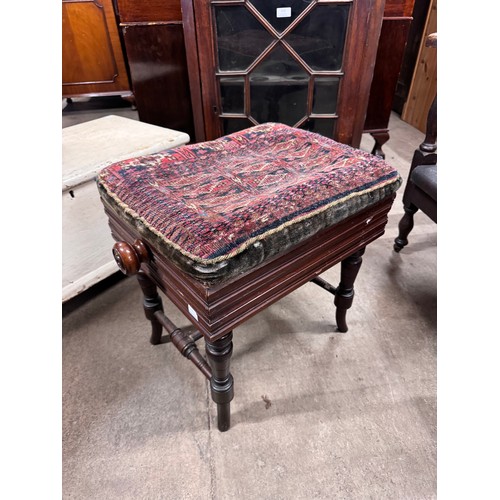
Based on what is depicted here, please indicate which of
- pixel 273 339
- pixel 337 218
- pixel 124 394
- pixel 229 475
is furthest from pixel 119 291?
pixel 337 218

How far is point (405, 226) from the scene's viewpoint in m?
1.46

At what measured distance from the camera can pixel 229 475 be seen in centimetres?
82

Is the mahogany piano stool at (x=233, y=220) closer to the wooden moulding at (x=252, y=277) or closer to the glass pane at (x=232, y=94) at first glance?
the wooden moulding at (x=252, y=277)

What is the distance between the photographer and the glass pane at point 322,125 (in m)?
Answer: 1.61

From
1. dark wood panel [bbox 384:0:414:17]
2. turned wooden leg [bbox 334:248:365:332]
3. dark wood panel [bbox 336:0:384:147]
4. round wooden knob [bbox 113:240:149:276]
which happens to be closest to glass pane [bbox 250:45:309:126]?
dark wood panel [bbox 336:0:384:147]

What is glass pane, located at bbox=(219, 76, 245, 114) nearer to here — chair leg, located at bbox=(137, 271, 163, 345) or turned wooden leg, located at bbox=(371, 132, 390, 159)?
turned wooden leg, located at bbox=(371, 132, 390, 159)

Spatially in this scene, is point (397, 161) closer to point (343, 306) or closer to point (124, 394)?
point (343, 306)

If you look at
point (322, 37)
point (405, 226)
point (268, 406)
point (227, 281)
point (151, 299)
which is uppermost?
point (322, 37)

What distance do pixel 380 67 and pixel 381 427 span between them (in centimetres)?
158

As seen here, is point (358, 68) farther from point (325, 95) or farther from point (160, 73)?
point (160, 73)

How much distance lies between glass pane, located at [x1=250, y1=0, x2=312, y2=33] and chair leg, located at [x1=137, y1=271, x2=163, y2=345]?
1.12 meters

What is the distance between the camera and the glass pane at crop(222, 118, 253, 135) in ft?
5.27

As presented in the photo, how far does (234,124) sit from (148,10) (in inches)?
21.8

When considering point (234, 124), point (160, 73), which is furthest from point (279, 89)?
point (160, 73)
